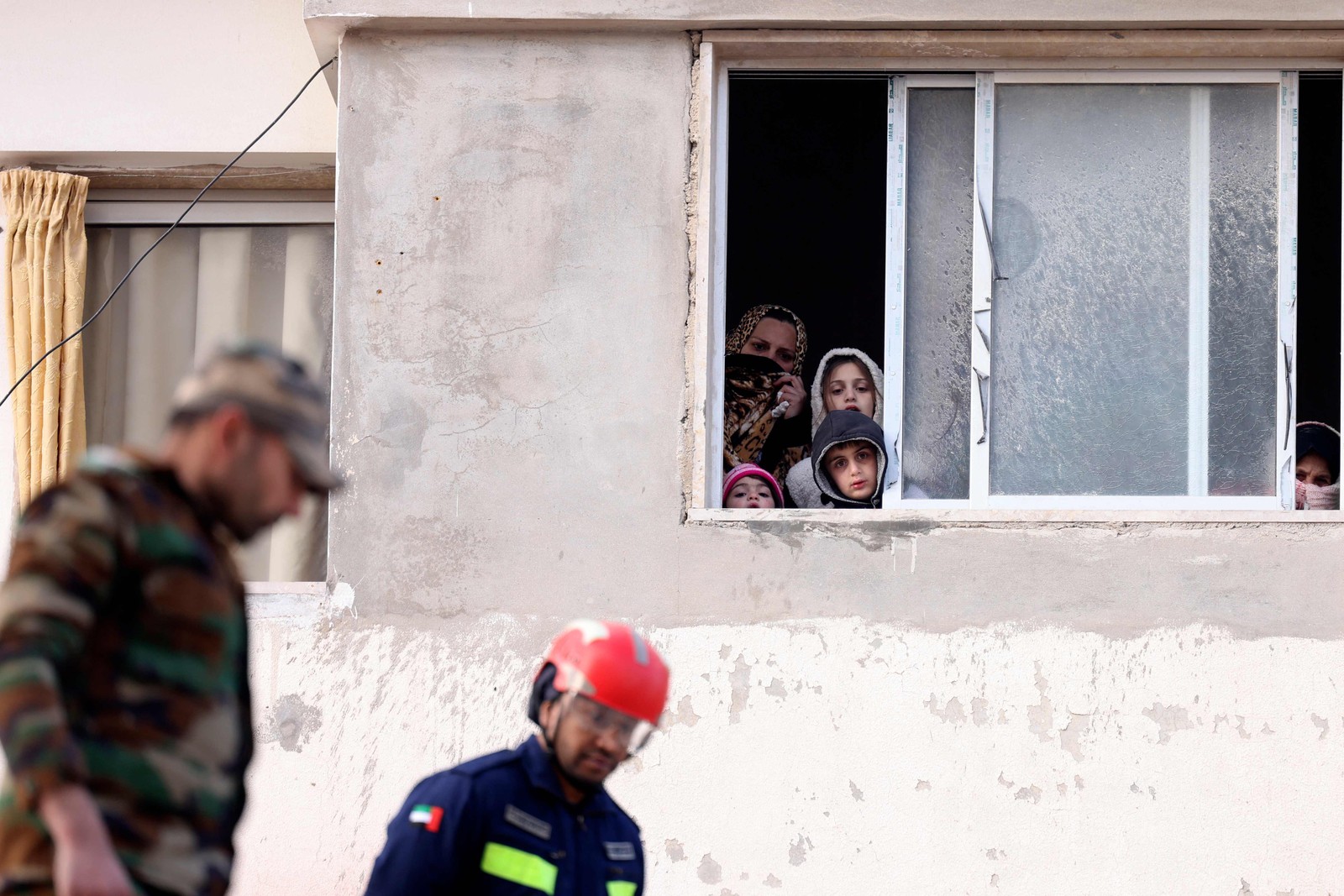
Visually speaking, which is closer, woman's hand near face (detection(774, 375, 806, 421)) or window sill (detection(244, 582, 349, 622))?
window sill (detection(244, 582, 349, 622))

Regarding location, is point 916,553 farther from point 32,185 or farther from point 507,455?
point 32,185

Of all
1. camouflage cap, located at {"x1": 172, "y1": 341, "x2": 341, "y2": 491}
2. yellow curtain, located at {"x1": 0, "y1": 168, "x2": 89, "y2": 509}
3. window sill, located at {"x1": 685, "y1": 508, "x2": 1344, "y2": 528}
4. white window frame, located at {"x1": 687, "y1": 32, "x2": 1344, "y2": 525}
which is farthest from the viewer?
yellow curtain, located at {"x1": 0, "y1": 168, "x2": 89, "y2": 509}

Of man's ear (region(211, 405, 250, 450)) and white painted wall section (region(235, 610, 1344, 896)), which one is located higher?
man's ear (region(211, 405, 250, 450))

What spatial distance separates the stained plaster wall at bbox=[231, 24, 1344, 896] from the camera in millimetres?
5043

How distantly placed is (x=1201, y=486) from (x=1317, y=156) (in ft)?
4.72

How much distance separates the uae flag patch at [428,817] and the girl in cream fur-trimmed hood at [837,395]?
9.92ft

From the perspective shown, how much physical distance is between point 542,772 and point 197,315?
14.1ft

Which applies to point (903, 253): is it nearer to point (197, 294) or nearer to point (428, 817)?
point (197, 294)

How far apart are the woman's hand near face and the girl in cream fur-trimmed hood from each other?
0.20m

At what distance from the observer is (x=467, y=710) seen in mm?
5180

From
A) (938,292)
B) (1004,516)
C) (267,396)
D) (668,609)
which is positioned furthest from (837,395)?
(267,396)

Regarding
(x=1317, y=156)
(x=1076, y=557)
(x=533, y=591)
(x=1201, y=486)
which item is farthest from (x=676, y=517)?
(x=1317, y=156)

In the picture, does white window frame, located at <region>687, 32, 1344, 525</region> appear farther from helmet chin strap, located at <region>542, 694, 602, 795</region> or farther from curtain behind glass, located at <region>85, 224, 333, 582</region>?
helmet chin strap, located at <region>542, 694, 602, 795</region>

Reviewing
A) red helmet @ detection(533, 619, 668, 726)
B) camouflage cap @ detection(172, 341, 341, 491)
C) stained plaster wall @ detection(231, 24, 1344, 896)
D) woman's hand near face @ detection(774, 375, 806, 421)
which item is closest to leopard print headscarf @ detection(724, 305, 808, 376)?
woman's hand near face @ detection(774, 375, 806, 421)
